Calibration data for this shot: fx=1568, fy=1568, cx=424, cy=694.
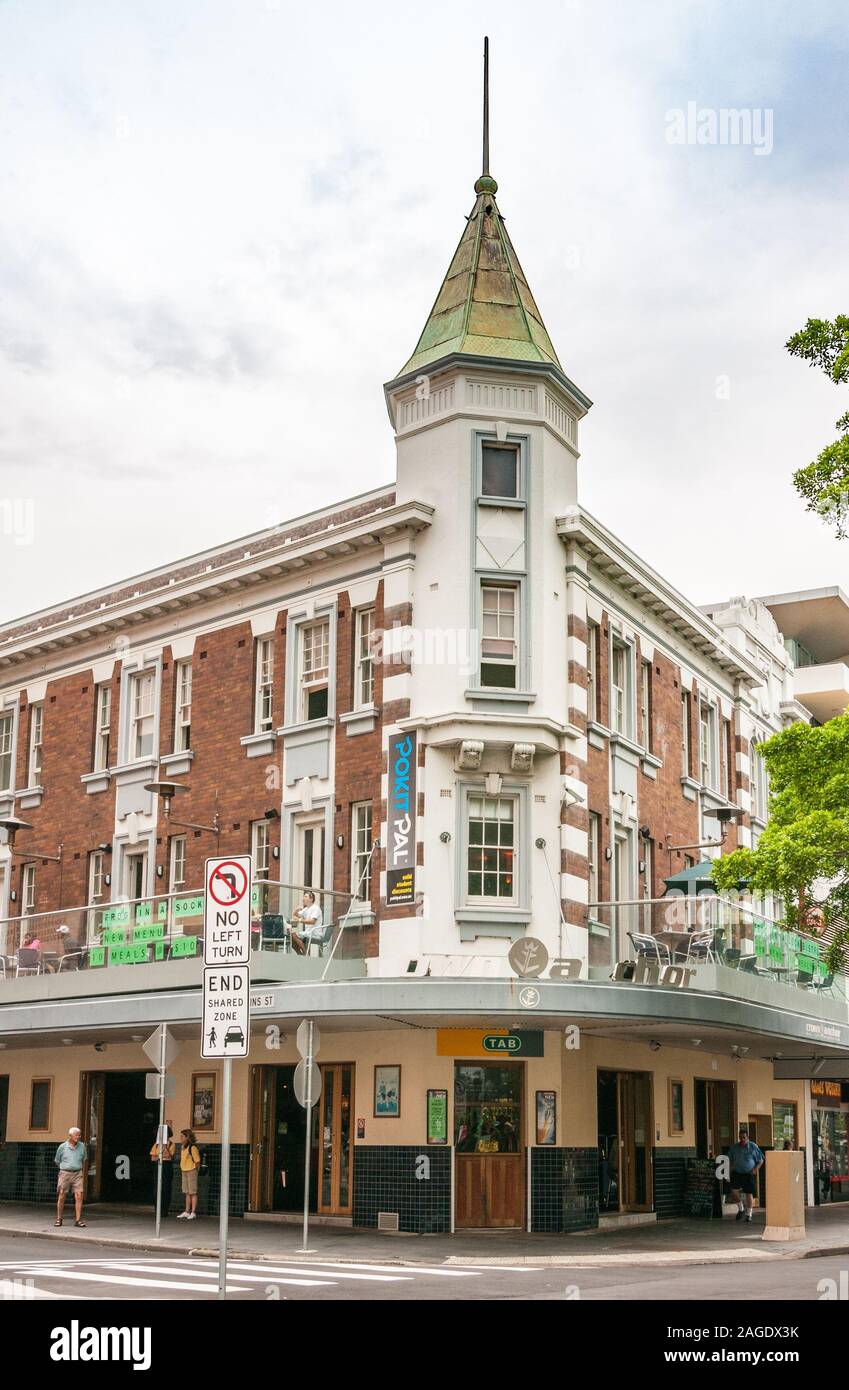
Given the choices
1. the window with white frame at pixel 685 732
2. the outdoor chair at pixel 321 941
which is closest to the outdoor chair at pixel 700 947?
the outdoor chair at pixel 321 941

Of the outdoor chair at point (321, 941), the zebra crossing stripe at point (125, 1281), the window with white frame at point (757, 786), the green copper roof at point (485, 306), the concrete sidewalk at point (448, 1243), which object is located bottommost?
the concrete sidewalk at point (448, 1243)

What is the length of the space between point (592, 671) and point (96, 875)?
35.9ft

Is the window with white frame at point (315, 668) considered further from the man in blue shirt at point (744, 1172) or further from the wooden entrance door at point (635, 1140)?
the man in blue shirt at point (744, 1172)

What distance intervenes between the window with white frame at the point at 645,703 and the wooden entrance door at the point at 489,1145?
8.21m

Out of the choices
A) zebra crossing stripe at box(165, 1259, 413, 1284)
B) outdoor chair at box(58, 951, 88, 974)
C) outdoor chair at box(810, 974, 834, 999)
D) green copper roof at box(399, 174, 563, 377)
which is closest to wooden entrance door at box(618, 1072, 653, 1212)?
outdoor chair at box(810, 974, 834, 999)

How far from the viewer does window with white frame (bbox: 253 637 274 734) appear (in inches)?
1138

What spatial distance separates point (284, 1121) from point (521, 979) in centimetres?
639

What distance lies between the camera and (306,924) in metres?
25.3

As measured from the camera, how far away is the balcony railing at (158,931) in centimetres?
2489

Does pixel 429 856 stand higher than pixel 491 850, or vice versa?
pixel 491 850

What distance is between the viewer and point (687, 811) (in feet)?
107

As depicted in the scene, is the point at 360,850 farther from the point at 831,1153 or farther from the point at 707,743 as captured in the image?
the point at 831,1153

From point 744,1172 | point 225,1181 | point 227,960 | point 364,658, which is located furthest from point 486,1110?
point 227,960

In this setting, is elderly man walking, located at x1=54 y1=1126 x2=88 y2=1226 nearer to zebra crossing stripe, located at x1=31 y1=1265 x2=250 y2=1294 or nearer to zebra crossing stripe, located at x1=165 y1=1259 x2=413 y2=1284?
zebra crossing stripe, located at x1=165 y1=1259 x2=413 y2=1284
